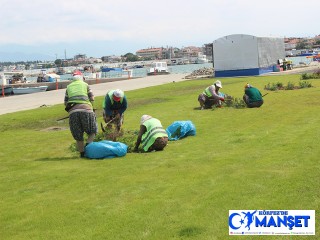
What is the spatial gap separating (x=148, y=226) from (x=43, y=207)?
2063 millimetres

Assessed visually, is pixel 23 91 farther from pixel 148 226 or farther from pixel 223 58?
pixel 148 226

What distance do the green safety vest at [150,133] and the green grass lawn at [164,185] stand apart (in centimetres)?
42

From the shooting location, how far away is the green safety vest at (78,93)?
36.2 ft

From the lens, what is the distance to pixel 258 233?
5586 millimetres

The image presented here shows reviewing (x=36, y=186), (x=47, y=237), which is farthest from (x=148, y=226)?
(x=36, y=186)

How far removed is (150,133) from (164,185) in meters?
3.50

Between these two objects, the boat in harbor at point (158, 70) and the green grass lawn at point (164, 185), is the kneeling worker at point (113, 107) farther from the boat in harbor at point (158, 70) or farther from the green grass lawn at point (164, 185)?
the boat in harbor at point (158, 70)

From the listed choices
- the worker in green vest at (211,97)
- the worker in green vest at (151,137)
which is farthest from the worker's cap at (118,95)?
the worker in green vest at (211,97)

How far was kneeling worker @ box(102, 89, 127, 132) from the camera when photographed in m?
13.3

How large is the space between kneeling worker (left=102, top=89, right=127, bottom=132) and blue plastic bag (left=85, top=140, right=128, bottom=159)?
224 centimetres

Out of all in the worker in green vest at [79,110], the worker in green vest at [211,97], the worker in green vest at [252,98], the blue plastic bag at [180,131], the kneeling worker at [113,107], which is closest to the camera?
the worker in green vest at [79,110]

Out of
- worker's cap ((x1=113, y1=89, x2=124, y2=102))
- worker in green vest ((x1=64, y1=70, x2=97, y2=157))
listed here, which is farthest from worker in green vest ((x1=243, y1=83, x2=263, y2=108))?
worker in green vest ((x1=64, y1=70, x2=97, y2=157))

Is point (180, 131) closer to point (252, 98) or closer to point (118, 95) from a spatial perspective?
point (118, 95)

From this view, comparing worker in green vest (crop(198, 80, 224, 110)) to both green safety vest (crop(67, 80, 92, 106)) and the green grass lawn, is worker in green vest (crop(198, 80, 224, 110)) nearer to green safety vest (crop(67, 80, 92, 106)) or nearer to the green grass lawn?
the green grass lawn
